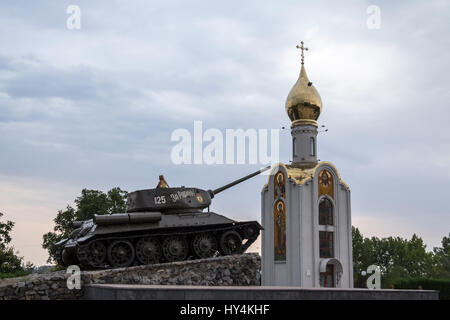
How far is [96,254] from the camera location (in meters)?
15.8

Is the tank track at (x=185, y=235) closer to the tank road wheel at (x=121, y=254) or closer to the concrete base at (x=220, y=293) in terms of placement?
the tank road wheel at (x=121, y=254)

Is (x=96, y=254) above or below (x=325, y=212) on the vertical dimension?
below

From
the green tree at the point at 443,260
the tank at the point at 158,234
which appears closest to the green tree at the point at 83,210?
the tank at the point at 158,234

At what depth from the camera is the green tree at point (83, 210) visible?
32531mm

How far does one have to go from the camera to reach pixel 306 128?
37812 mm

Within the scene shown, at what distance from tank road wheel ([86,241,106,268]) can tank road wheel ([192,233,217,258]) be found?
2751 mm

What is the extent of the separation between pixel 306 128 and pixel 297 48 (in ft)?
20.6

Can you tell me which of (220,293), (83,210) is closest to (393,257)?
(83,210)

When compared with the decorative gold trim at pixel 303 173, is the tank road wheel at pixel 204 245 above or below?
below

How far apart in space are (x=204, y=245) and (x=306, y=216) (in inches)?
708

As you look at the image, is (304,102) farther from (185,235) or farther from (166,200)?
(185,235)

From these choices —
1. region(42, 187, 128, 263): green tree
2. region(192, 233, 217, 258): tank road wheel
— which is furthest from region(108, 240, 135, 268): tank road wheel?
region(42, 187, 128, 263): green tree

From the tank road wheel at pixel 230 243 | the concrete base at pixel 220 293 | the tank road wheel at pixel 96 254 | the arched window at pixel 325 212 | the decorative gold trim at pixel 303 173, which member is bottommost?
the concrete base at pixel 220 293

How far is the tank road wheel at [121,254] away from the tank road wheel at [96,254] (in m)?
0.23
